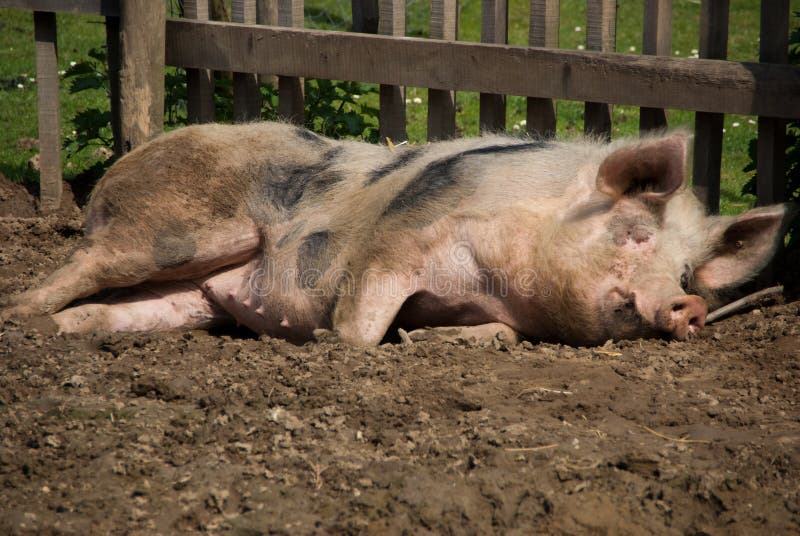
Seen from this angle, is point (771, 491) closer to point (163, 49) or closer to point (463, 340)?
point (463, 340)

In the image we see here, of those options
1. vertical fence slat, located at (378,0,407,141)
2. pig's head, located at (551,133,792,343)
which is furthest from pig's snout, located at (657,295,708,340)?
vertical fence slat, located at (378,0,407,141)

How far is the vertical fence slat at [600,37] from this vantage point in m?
4.88

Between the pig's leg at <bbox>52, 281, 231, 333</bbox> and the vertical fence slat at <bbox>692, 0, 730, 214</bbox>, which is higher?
the vertical fence slat at <bbox>692, 0, 730, 214</bbox>

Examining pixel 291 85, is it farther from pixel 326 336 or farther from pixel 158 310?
pixel 326 336

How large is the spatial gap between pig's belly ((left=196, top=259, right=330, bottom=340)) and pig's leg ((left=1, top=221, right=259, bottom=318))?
86 mm

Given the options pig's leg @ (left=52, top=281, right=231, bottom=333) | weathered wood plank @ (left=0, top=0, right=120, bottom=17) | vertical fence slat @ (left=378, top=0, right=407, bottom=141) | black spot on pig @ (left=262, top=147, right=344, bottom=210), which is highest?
weathered wood plank @ (left=0, top=0, right=120, bottom=17)

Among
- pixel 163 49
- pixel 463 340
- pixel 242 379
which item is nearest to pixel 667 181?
pixel 463 340

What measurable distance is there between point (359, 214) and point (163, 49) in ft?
7.53

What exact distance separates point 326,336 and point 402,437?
3.39ft

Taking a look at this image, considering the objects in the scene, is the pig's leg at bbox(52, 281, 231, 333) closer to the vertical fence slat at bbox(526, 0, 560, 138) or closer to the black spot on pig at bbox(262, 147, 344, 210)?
the black spot on pig at bbox(262, 147, 344, 210)

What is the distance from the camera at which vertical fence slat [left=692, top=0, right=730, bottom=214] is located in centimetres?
452

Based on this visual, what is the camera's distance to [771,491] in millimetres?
2604

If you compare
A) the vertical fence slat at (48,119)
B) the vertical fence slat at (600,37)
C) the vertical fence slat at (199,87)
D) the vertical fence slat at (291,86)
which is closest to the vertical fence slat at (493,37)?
the vertical fence slat at (600,37)

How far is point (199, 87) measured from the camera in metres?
6.09
